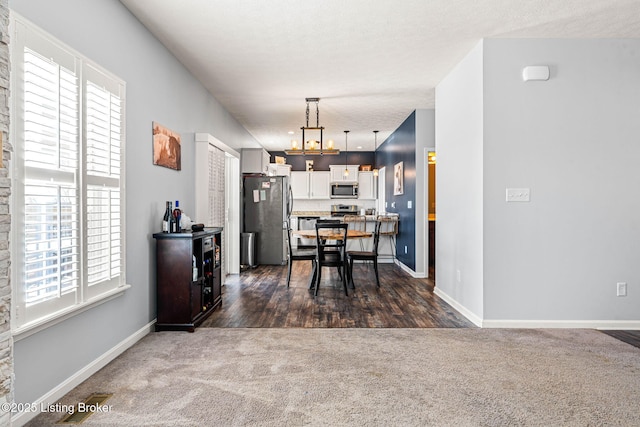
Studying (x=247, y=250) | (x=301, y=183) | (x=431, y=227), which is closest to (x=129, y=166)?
(x=247, y=250)

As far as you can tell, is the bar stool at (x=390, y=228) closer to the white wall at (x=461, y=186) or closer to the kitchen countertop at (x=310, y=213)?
the white wall at (x=461, y=186)

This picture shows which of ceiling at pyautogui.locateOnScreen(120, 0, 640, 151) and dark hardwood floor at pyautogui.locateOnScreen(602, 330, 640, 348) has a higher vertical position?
ceiling at pyautogui.locateOnScreen(120, 0, 640, 151)

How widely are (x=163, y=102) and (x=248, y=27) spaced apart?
3.48 feet

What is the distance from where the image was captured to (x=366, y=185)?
32.7 ft

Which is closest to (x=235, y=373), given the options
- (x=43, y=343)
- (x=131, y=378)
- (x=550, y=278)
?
(x=131, y=378)

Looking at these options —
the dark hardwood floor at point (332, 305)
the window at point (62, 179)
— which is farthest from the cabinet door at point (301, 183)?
the window at point (62, 179)

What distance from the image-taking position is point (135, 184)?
304 cm

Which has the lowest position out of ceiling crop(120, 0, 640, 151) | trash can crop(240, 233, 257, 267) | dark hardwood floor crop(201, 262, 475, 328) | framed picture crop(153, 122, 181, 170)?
dark hardwood floor crop(201, 262, 475, 328)

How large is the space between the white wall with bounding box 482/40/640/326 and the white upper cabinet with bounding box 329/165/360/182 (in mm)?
6446

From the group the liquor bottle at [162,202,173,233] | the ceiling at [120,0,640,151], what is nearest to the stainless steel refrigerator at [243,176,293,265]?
the ceiling at [120,0,640,151]

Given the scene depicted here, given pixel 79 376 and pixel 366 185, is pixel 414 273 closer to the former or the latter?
pixel 366 185

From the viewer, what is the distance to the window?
1859mm

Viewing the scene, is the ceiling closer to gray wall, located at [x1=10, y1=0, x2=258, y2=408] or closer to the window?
gray wall, located at [x1=10, y1=0, x2=258, y2=408]

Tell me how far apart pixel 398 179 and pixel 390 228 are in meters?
0.94
